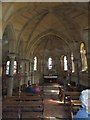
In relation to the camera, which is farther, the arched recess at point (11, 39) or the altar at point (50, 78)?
the altar at point (50, 78)

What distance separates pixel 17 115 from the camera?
723 cm

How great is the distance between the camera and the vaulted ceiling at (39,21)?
1144 centimetres

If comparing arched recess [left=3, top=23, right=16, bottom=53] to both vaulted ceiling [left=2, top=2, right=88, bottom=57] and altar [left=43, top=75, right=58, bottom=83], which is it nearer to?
vaulted ceiling [left=2, top=2, right=88, bottom=57]

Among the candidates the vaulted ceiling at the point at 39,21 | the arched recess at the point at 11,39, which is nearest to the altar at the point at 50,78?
the vaulted ceiling at the point at 39,21

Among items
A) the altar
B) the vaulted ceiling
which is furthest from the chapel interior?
the altar

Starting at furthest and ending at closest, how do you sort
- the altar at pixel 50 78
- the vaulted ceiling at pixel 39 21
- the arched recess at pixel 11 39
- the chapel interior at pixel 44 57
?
the altar at pixel 50 78
the arched recess at pixel 11 39
the vaulted ceiling at pixel 39 21
the chapel interior at pixel 44 57

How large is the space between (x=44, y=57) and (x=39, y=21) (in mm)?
12453

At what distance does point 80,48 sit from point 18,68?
8.07m

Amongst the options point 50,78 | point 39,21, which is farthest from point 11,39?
point 50,78

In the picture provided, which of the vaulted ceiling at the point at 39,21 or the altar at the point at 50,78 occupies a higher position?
the vaulted ceiling at the point at 39,21

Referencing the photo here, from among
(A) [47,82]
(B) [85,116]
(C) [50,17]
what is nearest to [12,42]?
(C) [50,17]

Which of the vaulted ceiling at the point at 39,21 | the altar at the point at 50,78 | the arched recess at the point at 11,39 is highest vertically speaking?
the vaulted ceiling at the point at 39,21

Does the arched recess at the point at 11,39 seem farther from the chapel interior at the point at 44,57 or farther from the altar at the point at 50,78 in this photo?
the altar at the point at 50,78

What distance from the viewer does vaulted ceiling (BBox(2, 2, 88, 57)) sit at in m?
11.4
